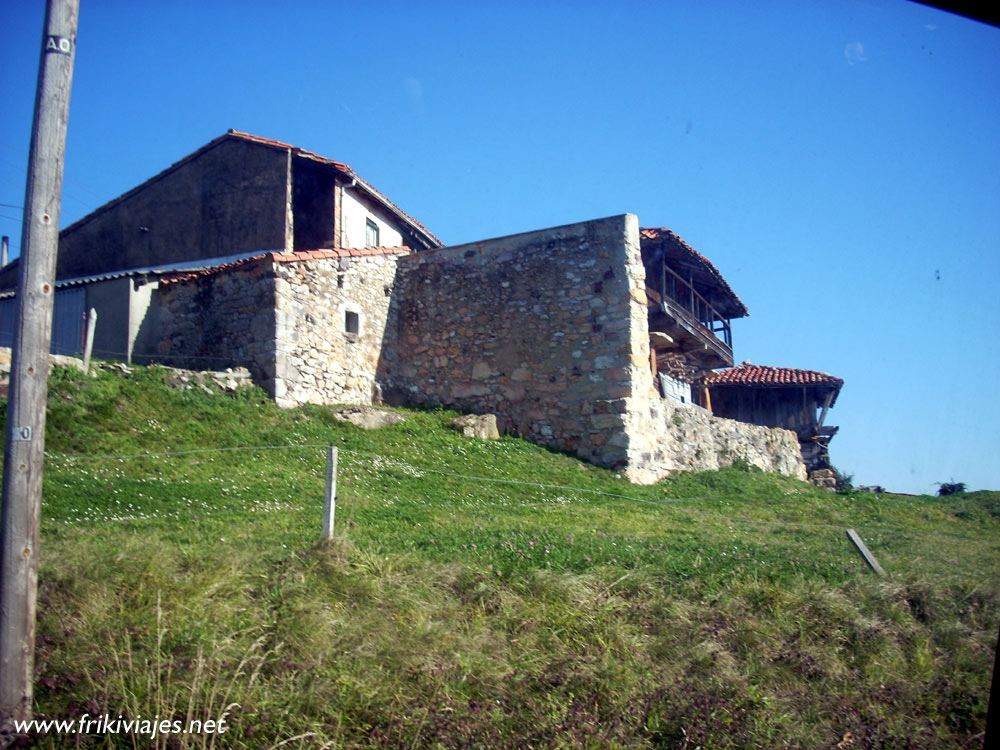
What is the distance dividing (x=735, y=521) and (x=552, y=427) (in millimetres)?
5029

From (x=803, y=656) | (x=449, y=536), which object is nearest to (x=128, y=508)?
(x=449, y=536)

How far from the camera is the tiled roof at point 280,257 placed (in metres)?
14.6

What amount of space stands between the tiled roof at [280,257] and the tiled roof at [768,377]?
12223 mm

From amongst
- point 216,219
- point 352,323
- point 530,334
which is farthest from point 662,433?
point 216,219

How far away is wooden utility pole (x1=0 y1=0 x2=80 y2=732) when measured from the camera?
169 inches

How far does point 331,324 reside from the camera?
15.5 m

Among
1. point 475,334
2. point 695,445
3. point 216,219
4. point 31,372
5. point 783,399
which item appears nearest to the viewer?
point 31,372

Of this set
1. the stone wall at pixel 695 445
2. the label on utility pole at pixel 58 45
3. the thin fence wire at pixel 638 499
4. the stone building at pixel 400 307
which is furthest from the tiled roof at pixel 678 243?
the label on utility pole at pixel 58 45

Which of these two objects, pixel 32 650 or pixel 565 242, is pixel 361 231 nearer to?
pixel 565 242

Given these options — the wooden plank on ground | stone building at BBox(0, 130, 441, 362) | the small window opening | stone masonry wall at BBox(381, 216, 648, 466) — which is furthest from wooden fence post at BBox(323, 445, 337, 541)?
stone building at BBox(0, 130, 441, 362)

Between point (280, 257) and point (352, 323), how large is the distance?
2229 millimetres

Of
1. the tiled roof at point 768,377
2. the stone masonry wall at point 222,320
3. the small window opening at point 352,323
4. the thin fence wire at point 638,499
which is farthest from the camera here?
the tiled roof at point 768,377

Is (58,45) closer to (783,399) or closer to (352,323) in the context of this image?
(352,323)

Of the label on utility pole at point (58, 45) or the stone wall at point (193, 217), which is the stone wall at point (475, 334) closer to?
the stone wall at point (193, 217)
